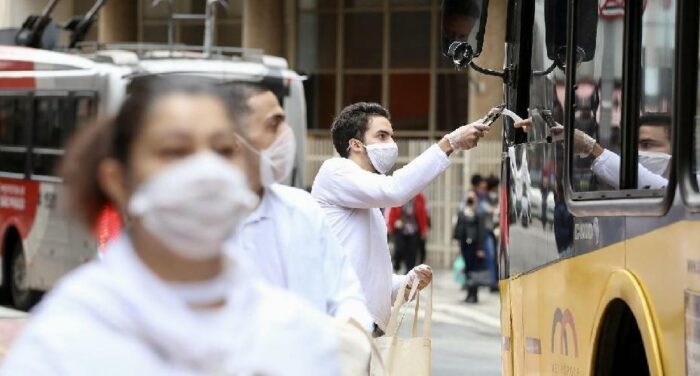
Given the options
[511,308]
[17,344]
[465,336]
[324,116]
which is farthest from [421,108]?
[17,344]

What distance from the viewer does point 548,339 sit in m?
7.16

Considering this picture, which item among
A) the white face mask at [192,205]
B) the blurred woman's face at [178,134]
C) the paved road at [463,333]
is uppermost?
the blurred woman's face at [178,134]

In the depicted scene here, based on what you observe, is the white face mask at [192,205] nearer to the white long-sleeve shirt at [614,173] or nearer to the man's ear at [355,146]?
the white long-sleeve shirt at [614,173]

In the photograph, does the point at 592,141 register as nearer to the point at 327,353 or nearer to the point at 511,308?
the point at 511,308

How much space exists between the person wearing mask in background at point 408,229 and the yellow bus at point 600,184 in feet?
64.0

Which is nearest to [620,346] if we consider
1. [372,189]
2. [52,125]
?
[372,189]

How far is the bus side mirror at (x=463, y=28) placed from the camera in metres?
8.01

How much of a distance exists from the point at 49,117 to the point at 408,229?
6.72 meters

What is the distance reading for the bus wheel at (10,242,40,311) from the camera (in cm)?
2308

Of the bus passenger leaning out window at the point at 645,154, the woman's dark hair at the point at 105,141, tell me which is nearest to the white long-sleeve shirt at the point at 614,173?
the bus passenger leaning out window at the point at 645,154

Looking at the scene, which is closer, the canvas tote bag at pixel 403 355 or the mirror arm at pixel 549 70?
the canvas tote bag at pixel 403 355

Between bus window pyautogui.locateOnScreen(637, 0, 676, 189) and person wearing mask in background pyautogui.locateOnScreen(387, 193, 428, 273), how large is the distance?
2203 cm

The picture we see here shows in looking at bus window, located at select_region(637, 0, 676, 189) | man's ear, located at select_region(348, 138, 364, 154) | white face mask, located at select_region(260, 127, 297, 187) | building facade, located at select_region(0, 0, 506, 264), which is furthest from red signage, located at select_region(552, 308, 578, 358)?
building facade, located at select_region(0, 0, 506, 264)

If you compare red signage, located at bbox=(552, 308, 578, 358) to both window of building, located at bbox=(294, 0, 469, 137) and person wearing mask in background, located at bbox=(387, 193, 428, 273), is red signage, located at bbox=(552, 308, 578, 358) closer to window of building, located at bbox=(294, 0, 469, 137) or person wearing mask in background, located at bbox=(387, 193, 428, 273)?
person wearing mask in background, located at bbox=(387, 193, 428, 273)
